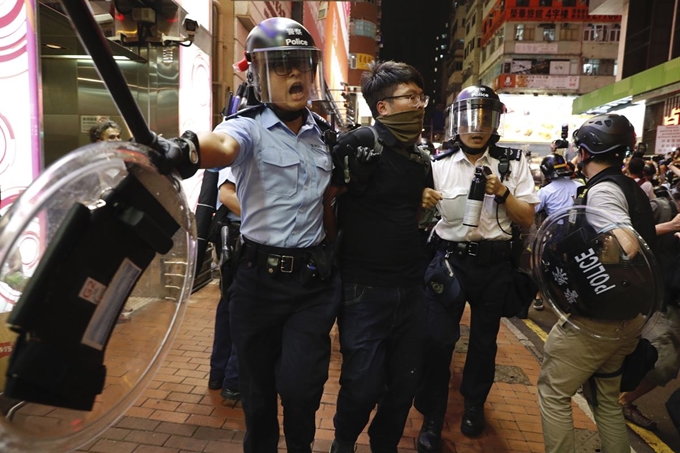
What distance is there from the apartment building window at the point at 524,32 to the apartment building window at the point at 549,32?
754 mm

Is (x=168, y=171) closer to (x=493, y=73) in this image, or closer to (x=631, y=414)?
(x=631, y=414)

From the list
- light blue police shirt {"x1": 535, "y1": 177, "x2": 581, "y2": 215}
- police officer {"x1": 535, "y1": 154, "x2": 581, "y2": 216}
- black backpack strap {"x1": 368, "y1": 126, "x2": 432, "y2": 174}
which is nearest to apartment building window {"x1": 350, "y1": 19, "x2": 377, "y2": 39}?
police officer {"x1": 535, "y1": 154, "x2": 581, "y2": 216}

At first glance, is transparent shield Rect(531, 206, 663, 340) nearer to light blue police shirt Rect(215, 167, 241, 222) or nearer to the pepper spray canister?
the pepper spray canister

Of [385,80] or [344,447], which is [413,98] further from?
[344,447]

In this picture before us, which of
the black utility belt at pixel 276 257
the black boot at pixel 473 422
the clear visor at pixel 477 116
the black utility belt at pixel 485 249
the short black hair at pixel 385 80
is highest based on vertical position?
the short black hair at pixel 385 80

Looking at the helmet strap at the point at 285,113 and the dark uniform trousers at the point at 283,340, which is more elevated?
the helmet strap at the point at 285,113

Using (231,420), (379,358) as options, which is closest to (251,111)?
(379,358)

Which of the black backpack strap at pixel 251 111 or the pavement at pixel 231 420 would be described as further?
the pavement at pixel 231 420

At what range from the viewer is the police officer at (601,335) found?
247cm

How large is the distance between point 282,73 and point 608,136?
5.81 feet

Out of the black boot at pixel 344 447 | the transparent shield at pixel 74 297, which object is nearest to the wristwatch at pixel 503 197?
the black boot at pixel 344 447

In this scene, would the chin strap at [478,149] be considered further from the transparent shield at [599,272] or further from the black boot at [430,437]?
the black boot at [430,437]

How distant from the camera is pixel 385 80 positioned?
2.70 metres

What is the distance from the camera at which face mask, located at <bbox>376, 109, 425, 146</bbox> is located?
2.62 meters
